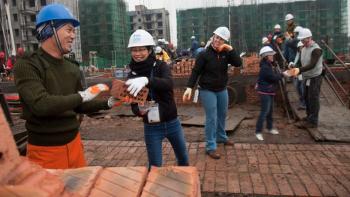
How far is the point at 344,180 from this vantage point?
451cm

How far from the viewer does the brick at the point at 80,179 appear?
1.24 m

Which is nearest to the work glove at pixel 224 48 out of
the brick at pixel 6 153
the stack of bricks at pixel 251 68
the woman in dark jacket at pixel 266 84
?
the woman in dark jacket at pixel 266 84

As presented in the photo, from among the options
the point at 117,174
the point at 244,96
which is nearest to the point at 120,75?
the point at 244,96

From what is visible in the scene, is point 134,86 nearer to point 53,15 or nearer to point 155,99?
point 155,99

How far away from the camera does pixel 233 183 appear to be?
4.47 metres

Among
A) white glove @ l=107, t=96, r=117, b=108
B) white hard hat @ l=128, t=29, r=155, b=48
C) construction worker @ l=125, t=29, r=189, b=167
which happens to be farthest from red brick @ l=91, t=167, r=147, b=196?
white hard hat @ l=128, t=29, r=155, b=48

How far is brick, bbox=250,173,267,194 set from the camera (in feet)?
13.8

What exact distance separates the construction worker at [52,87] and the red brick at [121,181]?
1.10m

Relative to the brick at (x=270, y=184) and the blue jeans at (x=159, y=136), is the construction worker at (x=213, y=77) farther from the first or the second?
the blue jeans at (x=159, y=136)

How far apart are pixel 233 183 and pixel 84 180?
341 cm

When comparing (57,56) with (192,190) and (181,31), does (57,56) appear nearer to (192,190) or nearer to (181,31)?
(192,190)

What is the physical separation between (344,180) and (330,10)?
2422 centimetres

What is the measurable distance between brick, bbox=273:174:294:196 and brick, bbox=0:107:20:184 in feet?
12.1

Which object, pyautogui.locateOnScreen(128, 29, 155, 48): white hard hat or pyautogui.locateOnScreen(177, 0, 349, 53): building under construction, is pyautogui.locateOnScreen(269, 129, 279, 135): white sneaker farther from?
pyautogui.locateOnScreen(177, 0, 349, 53): building under construction
